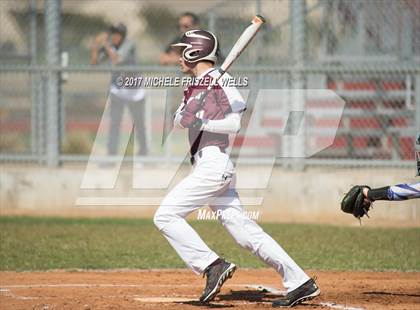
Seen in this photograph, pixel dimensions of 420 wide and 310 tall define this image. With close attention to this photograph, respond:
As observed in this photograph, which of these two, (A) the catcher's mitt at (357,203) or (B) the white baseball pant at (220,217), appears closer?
(B) the white baseball pant at (220,217)

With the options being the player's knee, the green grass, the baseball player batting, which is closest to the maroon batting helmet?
the baseball player batting

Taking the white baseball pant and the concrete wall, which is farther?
the concrete wall

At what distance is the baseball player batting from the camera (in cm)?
746

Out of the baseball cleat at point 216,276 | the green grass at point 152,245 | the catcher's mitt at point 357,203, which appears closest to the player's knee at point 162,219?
the baseball cleat at point 216,276

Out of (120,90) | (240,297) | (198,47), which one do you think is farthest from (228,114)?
(120,90)

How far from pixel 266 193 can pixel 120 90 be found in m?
3.05

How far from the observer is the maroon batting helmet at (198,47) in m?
7.70

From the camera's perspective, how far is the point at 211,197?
760 centimetres

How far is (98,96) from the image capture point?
22484mm

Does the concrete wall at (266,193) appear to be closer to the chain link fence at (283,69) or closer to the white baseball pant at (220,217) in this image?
the chain link fence at (283,69)

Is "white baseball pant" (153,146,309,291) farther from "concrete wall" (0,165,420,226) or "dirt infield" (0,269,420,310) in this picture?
"concrete wall" (0,165,420,226)

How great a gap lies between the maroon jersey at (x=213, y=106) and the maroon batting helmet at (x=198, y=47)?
0.15m

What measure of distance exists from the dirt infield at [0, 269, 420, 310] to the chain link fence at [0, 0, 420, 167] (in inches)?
201

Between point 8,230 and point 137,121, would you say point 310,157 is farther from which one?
point 8,230
